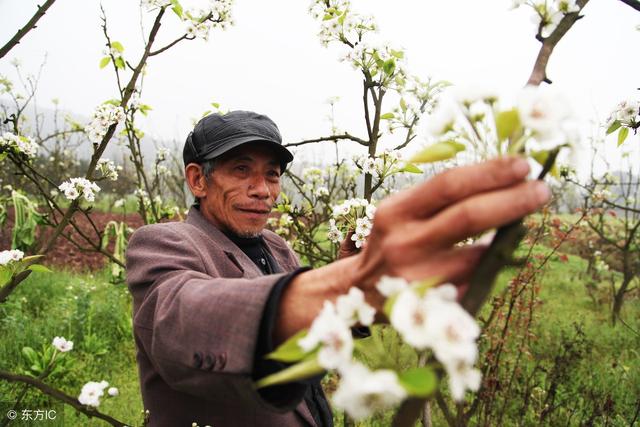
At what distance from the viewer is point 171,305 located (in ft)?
3.46

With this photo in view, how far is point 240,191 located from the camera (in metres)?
2.14

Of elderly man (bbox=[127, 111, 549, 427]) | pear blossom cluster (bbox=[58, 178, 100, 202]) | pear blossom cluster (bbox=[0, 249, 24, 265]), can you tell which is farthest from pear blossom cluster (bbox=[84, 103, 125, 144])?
elderly man (bbox=[127, 111, 549, 427])

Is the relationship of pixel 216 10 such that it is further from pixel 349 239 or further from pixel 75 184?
pixel 349 239

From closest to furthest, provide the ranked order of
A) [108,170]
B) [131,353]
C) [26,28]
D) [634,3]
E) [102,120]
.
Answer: [634,3], [26,28], [102,120], [108,170], [131,353]

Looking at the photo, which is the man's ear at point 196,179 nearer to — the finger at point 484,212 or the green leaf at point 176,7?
the green leaf at point 176,7

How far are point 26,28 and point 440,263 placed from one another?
7.03 feet

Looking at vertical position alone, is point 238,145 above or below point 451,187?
above

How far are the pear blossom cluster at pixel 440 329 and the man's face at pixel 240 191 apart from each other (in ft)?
5.52

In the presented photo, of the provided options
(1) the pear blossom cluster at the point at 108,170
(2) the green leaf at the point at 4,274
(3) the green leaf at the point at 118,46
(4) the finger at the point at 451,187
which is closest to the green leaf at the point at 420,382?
(4) the finger at the point at 451,187

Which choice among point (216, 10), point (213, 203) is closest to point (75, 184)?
point (213, 203)

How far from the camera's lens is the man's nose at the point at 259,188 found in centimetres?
216

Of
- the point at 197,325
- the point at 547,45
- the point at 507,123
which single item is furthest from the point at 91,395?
the point at 547,45

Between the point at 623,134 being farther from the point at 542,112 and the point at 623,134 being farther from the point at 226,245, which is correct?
the point at 226,245

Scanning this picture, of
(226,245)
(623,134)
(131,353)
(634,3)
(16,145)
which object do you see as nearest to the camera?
(634,3)
